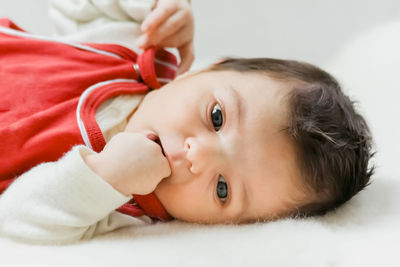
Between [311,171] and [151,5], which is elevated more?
[151,5]

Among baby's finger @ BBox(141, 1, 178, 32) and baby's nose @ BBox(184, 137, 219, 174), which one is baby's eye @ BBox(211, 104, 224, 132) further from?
baby's finger @ BBox(141, 1, 178, 32)

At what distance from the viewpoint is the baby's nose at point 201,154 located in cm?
79

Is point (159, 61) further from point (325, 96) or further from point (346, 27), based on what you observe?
point (346, 27)

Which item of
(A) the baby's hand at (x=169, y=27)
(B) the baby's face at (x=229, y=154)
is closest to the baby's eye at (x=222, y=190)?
(B) the baby's face at (x=229, y=154)

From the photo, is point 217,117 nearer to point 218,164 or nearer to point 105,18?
point 218,164

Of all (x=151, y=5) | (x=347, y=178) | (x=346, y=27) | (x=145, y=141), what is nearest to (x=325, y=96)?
(x=347, y=178)

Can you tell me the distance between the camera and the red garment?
2.83 feet

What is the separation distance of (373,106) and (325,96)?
0.38m

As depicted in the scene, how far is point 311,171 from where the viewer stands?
81 centimetres

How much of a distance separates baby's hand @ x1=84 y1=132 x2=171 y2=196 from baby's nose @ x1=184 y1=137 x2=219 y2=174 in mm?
43

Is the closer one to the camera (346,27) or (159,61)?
(159,61)

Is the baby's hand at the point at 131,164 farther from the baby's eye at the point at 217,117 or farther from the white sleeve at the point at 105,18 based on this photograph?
the white sleeve at the point at 105,18

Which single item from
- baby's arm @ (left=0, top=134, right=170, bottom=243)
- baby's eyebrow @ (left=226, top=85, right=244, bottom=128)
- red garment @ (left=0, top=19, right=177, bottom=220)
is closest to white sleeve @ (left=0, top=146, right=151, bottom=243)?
baby's arm @ (left=0, top=134, right=170, bottom=243)

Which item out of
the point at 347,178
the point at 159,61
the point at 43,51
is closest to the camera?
the point at 347,178
